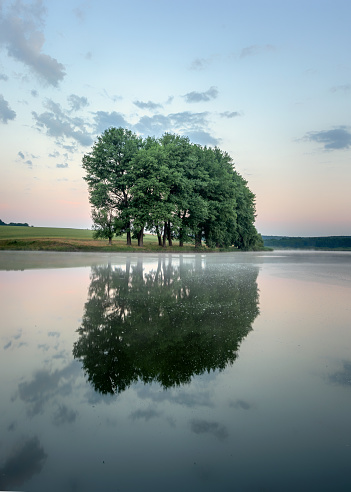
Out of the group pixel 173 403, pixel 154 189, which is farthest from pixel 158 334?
pixel 154 189

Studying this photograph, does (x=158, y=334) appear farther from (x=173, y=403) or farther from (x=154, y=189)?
(x=154, y=189)

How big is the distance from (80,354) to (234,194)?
5631 centimetres

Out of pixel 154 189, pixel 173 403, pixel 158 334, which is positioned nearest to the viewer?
pixel 173 403

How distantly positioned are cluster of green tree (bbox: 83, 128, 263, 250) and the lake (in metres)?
38.2

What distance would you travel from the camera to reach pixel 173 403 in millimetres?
3369

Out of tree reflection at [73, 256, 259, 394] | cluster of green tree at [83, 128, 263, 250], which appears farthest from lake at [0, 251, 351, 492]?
cluster of green tree at [83, 128, 263, 250]

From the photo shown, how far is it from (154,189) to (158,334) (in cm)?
4030

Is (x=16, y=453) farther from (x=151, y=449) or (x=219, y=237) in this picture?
(x=219, y=237)

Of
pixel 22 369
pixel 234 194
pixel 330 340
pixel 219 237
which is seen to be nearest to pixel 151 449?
pixel 22 369

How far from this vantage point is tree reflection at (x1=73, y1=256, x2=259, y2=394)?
4.22 meters

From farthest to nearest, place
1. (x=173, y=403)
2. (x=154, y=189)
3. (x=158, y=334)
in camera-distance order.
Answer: (x=154, y=189), (x=158, y=334), (x=173, y=403)

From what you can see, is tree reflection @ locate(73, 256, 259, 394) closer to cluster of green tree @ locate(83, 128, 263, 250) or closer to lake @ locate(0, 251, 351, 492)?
lake @ locate(0, 251, 351, 492)

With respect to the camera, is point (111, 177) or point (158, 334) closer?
point (158, 334)

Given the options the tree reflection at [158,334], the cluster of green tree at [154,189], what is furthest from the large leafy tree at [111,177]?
the tree reflection at [158,334]
